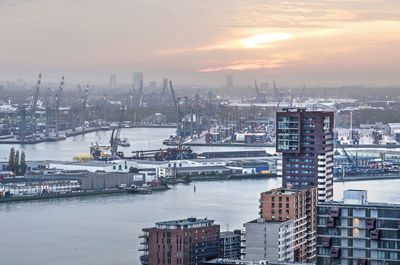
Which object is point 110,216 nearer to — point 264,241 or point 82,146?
point 264,241

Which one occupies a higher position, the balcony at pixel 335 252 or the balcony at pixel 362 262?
the balcony at pixel 335 252

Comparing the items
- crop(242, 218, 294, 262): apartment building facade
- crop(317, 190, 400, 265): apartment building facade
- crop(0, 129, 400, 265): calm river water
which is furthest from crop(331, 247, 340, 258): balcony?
crop(0, 129, 400, 265): calm river water

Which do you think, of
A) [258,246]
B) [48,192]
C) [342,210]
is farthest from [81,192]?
[342,210]

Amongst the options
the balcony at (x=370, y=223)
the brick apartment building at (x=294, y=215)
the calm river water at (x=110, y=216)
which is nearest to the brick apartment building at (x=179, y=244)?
the calm river water at (x=110, y=216)

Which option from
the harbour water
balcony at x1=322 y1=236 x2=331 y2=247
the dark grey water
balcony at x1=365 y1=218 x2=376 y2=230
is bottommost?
the dark grey water

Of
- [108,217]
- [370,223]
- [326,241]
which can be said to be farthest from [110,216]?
[370,223]

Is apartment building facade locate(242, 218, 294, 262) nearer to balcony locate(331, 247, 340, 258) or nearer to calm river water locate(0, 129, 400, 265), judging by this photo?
calm river water locate(0, 129, 400, 265)

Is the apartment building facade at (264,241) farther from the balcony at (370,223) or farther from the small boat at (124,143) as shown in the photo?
the small boat at (124,143)
